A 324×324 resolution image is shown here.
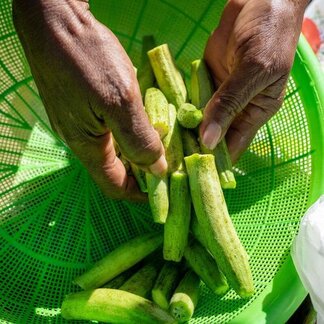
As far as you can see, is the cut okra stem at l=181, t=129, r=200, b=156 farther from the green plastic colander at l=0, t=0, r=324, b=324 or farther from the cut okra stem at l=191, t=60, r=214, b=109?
the green plastic colander at l=0, t=0, r=324, b=324

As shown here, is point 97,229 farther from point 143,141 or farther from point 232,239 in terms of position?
point 143,141

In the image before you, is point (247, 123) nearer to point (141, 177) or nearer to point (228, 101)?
point (228, 101)

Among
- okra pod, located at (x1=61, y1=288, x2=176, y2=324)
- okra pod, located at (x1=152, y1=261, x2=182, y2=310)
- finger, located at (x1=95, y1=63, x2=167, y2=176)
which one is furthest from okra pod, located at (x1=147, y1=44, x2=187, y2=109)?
okra pod, located at (x1=61, y1=288, x2=176, y2=324)

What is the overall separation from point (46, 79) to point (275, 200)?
1.03 m

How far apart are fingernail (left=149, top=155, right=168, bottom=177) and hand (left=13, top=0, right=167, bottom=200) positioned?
4.2 inches

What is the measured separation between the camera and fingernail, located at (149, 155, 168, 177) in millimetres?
1499

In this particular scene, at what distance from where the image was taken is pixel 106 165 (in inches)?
64.9

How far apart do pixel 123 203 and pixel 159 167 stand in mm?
614

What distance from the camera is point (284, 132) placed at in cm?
204

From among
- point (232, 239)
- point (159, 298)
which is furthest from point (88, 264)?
point (232, 239)

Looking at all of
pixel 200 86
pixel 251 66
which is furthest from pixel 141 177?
pixel 251 66

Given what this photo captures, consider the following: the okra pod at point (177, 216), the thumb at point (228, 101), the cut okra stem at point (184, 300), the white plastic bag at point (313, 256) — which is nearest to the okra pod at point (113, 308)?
the cut okra stem at point (184, 300)

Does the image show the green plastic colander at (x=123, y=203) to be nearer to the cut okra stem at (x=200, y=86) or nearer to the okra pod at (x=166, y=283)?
the okra pod at (x=166, y=283)

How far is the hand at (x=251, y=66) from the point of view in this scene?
1.53 metres
